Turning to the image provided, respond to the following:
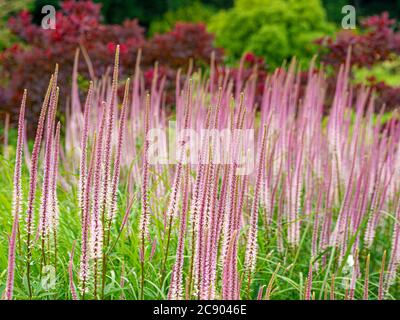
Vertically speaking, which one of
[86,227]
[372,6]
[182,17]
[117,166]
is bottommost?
[86,227]

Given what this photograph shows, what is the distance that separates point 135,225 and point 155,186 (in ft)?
0.80

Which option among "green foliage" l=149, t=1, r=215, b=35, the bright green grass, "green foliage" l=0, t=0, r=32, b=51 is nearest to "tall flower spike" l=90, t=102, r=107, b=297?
the bright green grass

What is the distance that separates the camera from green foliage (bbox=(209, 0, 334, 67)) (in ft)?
46.3

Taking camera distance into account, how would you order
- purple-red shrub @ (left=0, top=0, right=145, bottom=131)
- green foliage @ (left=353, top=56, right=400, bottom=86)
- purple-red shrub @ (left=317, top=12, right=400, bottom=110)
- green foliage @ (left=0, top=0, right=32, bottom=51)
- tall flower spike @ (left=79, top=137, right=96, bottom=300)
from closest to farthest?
tall flower spike @ (left=79, top=137, right=96, bottom=300) < purple-red shrub @ (left=0, top=0, right=145, bottom=131) < purple-red shrub @ (left=317, top=12, right=400, bottom=110) < green foliage @ (left=0, top=0, right=32, bottom=51) < green foliage @ (left=353, top=56, right=400, bottom=86)

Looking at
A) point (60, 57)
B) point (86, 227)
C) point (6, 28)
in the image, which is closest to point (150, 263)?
point (86, 227)

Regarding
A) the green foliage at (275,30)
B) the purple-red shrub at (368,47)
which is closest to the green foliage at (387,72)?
the purple-red shrub at (368,47)

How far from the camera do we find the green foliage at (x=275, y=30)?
14.1 m

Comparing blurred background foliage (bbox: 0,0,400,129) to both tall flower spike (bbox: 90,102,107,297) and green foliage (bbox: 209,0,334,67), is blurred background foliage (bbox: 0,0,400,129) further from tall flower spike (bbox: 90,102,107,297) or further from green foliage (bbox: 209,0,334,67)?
green foliage (bbox: 209,0,334,67)

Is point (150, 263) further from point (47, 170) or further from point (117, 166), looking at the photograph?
point (47, 170)

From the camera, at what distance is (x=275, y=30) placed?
555 inches

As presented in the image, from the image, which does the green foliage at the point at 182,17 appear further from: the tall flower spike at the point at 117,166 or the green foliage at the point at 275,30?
the tall flower spike at the point at 117,166

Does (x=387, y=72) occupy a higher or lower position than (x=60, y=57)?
lower
